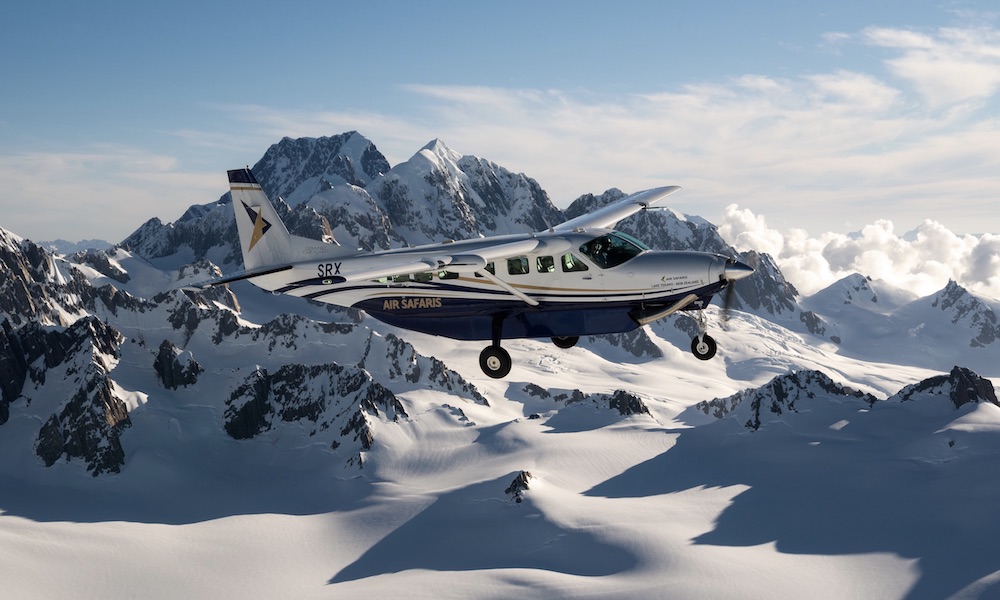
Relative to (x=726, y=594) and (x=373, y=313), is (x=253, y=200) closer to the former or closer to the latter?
(x=373, y=313)

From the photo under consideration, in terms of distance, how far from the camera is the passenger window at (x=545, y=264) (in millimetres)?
30203

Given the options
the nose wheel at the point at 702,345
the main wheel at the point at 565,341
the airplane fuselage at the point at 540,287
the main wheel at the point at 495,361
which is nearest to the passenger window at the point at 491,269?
the airplane fuselage at the point at 540,287

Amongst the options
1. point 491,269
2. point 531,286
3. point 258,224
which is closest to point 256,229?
point 258,224

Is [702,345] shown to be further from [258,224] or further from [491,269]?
[258,224]

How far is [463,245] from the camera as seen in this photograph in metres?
31.5

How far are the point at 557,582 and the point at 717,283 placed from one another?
593 feet

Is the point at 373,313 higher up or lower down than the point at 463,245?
lower down

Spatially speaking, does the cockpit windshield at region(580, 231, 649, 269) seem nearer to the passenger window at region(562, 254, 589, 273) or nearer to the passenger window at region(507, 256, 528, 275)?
the passenger window at region(562, 254, 589, 273)

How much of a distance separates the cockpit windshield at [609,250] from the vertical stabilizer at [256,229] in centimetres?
1350

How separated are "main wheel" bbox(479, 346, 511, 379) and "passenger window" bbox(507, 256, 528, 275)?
317 cm

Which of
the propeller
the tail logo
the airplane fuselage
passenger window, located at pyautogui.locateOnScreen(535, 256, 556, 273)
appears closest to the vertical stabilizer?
the tail logo

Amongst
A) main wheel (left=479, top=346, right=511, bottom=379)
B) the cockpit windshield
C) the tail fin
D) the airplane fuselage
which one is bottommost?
main wheel (left=479, top=346, right=511, bottom=379)

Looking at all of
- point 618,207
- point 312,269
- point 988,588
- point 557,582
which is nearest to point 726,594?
point 557,582

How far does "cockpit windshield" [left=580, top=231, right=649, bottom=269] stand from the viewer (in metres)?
30.1
